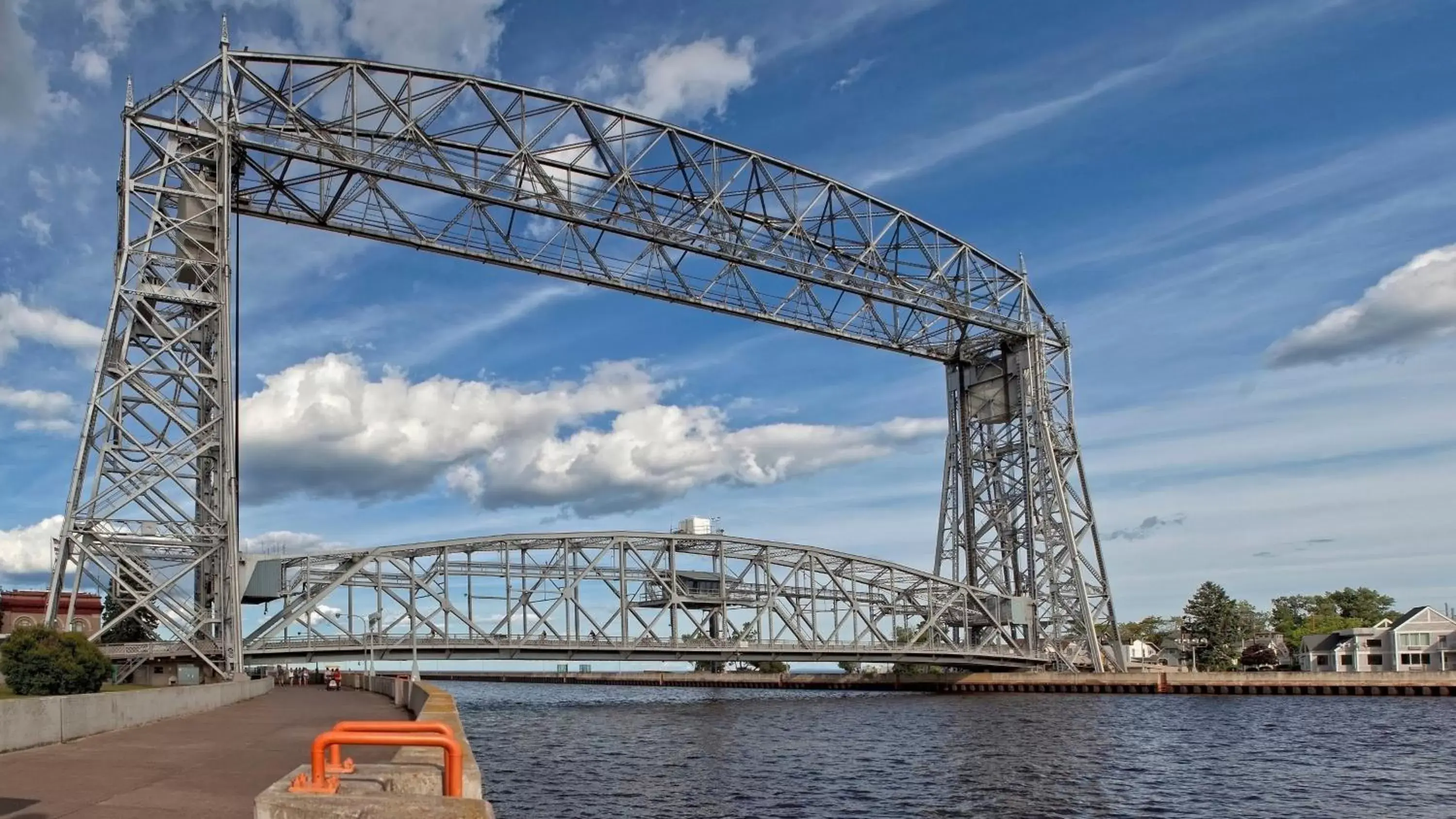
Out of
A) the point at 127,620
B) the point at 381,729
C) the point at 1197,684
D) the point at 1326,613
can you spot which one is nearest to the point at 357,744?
the point at 381,729

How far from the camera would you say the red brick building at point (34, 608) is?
178 ft

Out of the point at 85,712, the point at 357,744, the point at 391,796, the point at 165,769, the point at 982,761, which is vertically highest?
the point at 357,744

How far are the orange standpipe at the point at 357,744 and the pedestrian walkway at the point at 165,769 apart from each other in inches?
167

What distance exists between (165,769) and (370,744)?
370 inches

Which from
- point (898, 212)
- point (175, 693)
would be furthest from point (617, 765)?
point (898, 212)

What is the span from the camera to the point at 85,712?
19.2m

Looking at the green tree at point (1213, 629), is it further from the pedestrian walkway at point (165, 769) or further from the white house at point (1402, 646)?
the pedestrian walkway at point (165, 769)

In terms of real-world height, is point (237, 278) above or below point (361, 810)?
above

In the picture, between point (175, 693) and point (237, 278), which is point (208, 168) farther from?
point (175, 693)

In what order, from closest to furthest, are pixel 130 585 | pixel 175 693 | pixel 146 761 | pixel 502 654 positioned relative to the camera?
pixel 146 761 → pixel 175 693 → pixel 130 585 → pixel 502 654

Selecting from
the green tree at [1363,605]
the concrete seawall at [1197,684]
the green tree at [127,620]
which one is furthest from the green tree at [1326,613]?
the green tree at [127,620]

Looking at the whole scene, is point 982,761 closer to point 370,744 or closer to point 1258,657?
point 370,744

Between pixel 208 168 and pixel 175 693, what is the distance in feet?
69.1

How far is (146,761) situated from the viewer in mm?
15773
